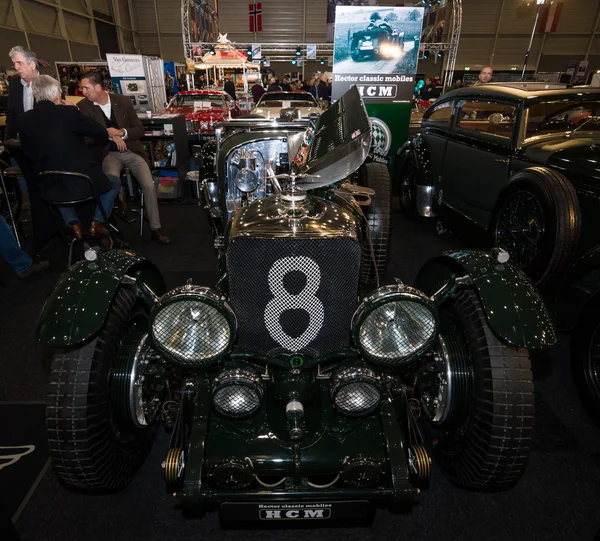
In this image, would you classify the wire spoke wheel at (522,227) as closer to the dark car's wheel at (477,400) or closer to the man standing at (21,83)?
the dark car's wheel at (477,400)

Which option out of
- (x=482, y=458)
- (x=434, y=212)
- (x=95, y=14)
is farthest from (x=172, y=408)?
(x=95, y=14)

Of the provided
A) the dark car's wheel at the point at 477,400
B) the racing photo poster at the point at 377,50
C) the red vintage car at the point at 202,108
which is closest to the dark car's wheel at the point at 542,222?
the dark car's wheel at the point at 477,400

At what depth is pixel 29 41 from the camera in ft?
47.2

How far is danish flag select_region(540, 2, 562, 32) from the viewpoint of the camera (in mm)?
17922

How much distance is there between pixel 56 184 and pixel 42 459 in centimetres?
250

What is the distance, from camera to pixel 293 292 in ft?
5.70

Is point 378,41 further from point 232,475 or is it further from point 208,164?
point 232,475

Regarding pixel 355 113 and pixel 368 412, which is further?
pixel 355 113

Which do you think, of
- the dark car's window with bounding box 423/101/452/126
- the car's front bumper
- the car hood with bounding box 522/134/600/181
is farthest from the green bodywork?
the dark car's window with bounding box 423/101/452/126

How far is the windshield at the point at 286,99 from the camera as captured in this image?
10.0 metres

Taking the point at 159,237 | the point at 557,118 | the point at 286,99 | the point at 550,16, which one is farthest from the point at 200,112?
the point at 550,16

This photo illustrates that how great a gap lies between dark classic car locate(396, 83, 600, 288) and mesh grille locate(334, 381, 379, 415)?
6.93 ft

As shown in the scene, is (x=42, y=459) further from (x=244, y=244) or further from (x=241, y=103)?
(x=241, y=103)

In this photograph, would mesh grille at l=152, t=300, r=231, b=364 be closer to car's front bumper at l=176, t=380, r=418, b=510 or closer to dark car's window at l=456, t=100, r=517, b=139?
car's front bumper at l=176, t=380, r=418, b=510
